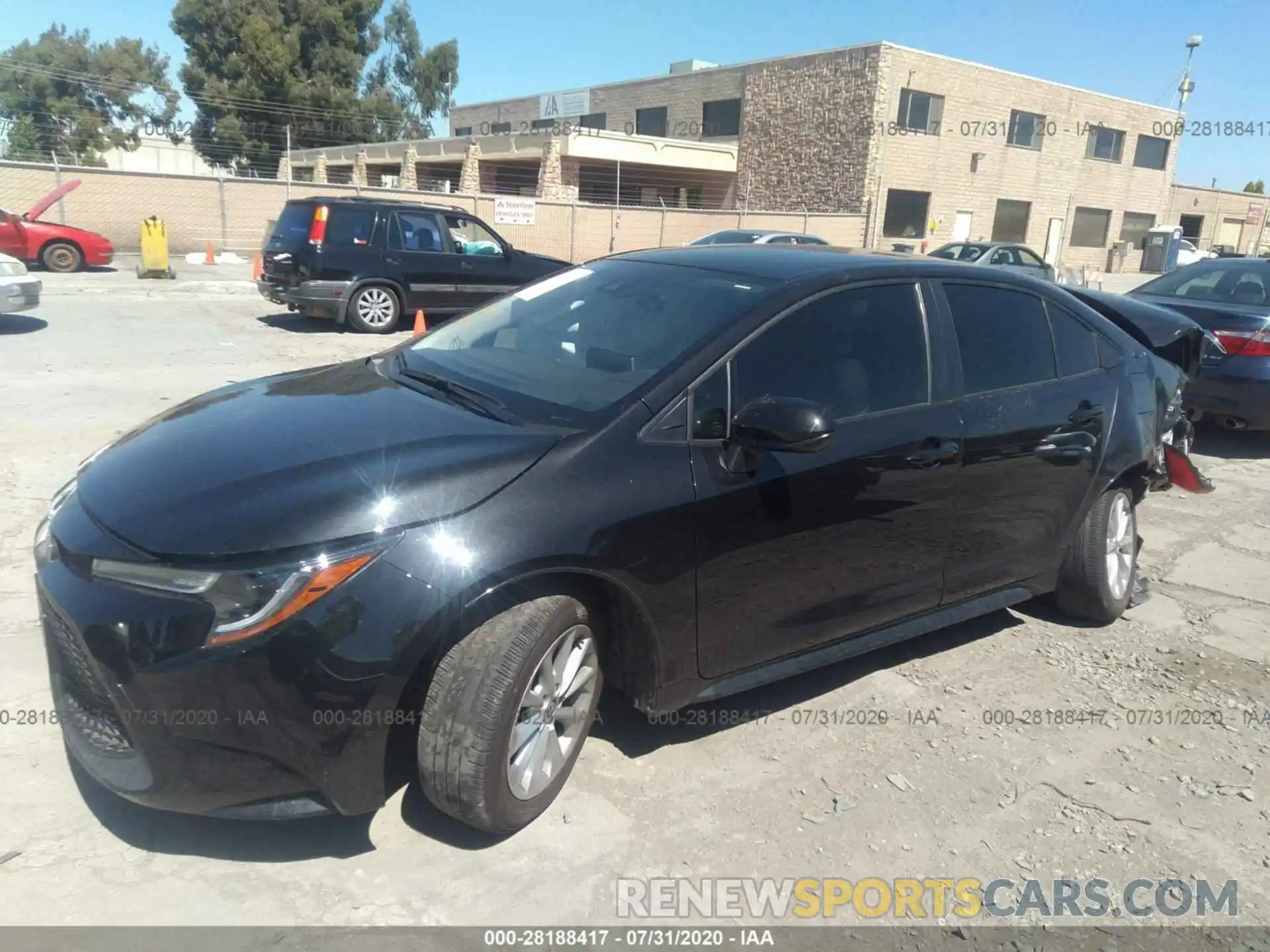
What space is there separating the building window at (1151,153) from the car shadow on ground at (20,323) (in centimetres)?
4642

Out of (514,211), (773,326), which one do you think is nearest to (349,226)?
(773,326)

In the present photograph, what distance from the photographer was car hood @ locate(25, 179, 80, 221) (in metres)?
17.6

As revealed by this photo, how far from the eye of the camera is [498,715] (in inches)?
99.1

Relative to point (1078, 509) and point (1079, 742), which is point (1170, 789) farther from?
point (1078, 509)

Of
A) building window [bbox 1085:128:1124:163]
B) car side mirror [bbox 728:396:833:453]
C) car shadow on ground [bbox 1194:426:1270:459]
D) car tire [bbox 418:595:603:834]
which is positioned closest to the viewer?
car tire [bbox 418:595:603:834]

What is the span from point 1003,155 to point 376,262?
33278 mm

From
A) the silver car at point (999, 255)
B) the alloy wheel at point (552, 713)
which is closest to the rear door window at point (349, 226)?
the silver car at point (999, 255)

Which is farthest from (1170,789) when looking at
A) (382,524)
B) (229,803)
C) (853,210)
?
(853,210)

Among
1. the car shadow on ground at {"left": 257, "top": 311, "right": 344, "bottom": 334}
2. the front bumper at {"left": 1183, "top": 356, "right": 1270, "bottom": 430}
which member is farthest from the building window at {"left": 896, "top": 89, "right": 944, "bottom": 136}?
the front bumper at {"left": 1183, "top": 356, "right": 1270, "bottom": 430}

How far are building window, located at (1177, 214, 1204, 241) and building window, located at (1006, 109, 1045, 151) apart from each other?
16.6 meters

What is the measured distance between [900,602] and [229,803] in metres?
2.42

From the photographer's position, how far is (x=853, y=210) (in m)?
34.4

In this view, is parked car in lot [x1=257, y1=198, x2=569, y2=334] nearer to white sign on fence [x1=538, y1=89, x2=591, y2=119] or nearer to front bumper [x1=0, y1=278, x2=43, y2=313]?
front bumper [x1=0, y1=278, x2=43, y2=313]
